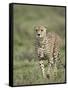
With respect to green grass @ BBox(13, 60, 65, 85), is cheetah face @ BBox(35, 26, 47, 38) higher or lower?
higher

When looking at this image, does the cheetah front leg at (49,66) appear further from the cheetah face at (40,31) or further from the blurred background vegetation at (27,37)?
the cheetah face at (40,31)

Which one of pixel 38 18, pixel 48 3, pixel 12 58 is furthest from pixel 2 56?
pixel 48 3

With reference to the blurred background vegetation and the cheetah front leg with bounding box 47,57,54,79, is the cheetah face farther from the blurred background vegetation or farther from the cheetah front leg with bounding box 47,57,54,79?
the cheetah front leg with bounding box 47,57,54,79

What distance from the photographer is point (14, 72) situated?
2182 millimetres

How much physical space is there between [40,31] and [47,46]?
4.9 inches

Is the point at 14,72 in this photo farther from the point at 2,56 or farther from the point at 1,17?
the point at 1,17

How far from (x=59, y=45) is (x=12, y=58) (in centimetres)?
39

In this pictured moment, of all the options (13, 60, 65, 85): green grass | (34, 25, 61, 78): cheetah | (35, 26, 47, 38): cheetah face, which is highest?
(35, 26, 47, 38): cheetah face

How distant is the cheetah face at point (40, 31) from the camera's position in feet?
7.41

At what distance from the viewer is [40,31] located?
227 centimetres

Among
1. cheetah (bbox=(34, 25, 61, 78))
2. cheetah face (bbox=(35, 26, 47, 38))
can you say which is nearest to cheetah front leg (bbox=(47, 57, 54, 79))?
cheetah (bbox=(34, 25, 61, 78))

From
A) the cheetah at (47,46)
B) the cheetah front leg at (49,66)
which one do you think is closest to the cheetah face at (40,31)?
the cheetah at (47,46)

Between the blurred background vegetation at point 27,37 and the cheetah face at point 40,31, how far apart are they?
0.10ft

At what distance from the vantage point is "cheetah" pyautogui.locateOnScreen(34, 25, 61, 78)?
2.27m
